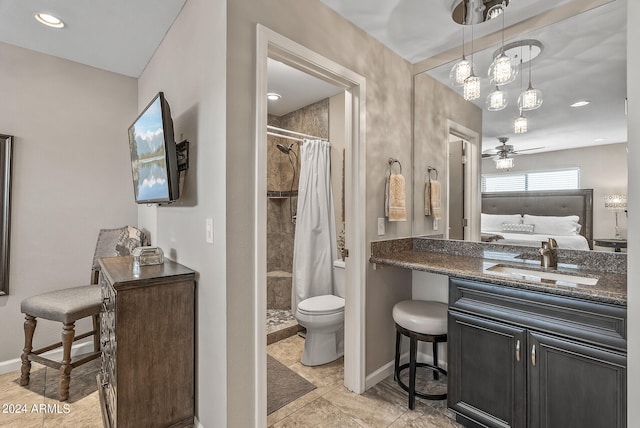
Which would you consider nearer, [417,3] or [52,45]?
[417,3]

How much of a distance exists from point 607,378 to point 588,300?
315mm

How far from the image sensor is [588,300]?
1.29 m

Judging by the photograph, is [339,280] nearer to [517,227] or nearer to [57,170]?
[517,227]

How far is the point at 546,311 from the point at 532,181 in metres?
0.95

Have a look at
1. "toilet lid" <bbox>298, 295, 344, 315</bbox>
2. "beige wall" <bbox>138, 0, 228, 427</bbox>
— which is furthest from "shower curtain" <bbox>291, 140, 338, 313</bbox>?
"beige wall" <bbox>138, 0, 228, 427</bbox>

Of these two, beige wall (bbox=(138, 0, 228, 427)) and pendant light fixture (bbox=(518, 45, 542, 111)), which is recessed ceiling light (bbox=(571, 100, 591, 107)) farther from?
beige wall (bbox=(138, 0, 228, 427))

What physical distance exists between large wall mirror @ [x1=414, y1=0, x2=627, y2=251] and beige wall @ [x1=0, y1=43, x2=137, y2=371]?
296 centimetres

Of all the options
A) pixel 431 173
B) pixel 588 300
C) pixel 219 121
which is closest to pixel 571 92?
pixel 431 173

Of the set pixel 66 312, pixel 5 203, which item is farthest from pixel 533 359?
pixel 5 203

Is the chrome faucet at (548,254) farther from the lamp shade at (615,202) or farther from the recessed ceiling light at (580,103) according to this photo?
the recessed ceiling light at (580,103)

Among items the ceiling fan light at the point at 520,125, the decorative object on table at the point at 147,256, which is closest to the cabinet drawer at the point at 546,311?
the ceiling fan light at the point at 520,125

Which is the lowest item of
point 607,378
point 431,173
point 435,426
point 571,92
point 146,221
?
point 435,426

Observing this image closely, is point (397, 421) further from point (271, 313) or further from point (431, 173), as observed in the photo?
point (271, 313)

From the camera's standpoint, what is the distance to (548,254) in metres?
1.75
